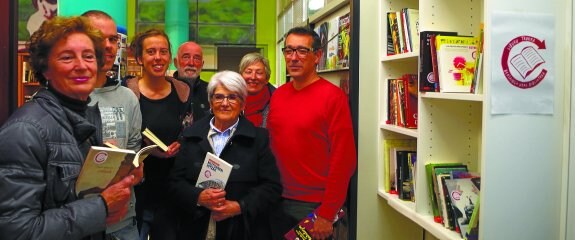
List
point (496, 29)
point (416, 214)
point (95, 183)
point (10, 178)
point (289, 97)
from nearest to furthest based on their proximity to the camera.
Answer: point (10, 178) → point (95, 183) → point (496, 29) → point (416, 214) → point (289, 97)

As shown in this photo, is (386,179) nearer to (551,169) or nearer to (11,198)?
(551,169)

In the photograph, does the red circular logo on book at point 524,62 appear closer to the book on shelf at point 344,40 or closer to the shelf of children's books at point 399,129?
the shelf of children's books at point 399,129

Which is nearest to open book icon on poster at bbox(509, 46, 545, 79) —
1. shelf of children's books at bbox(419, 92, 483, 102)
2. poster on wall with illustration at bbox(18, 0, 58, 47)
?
shelf of children's books at bbox(419, 92, 483, 102)

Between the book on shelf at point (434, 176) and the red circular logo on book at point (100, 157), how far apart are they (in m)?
1.36

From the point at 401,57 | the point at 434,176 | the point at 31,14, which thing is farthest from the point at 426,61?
the point at 31,14

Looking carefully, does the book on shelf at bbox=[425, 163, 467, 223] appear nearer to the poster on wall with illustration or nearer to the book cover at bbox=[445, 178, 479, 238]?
the book cover at bbox=[445, 178, 479, 238]

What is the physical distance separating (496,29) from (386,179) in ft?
3.87

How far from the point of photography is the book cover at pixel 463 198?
1.82 m

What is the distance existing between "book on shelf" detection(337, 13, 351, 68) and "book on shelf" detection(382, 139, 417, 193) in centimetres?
55

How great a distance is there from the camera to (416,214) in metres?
2.14

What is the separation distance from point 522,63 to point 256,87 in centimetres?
167

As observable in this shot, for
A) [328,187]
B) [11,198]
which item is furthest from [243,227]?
[11,198]

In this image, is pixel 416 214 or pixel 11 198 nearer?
pixel 11 198

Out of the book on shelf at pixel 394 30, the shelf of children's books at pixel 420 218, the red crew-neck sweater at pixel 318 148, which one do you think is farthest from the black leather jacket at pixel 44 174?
the book on shelf at pixel 394 30
